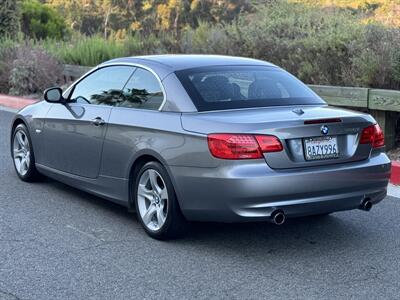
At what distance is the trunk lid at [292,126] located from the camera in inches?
200

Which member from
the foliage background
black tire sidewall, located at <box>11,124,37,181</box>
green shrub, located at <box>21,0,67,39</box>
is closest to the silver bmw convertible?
black tire sidewall, located at <box>11,124,37,181</box>

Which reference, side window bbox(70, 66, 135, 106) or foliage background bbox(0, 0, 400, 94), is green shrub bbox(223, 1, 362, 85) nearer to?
foliage background bbox(0, 0, 400, 94)

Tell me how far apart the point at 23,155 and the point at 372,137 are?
163 inches

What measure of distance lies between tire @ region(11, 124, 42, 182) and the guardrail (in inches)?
167

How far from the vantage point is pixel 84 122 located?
6.57m

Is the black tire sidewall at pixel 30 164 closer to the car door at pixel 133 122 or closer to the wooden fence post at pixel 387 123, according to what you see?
the car door at pixel 133 122

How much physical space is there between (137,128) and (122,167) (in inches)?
15.9

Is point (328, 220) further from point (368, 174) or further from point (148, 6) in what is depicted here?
point (148, 6)

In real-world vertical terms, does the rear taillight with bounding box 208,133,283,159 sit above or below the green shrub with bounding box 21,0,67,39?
above

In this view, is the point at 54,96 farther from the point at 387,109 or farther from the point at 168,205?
the point at 387,109

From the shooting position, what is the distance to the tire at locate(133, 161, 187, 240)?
5.47 meters

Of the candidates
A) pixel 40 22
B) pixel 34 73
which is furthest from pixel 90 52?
pixel 40 22

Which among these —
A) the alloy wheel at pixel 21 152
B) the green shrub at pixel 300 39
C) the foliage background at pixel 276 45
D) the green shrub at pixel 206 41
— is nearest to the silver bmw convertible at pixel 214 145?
the alloy wheel at pixel 21 152

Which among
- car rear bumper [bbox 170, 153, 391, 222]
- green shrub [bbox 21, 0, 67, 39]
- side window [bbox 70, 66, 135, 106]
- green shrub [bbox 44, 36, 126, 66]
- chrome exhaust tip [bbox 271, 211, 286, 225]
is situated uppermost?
side window [bbox 70, 66, 135, 106]
